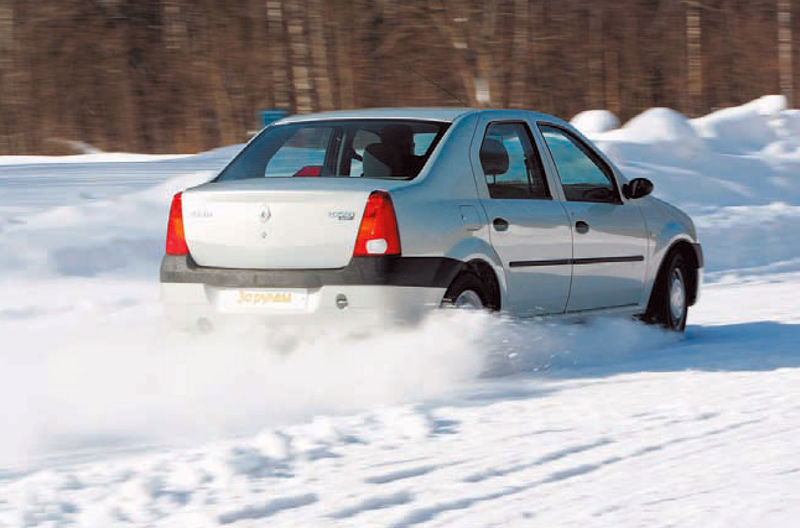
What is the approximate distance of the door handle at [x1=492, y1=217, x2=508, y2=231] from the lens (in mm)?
7867

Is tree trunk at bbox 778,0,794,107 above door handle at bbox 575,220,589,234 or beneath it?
above

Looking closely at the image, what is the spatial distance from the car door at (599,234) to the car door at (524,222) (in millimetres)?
152

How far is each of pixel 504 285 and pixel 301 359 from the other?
51.6 inches

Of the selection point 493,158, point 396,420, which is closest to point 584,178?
point 493,158

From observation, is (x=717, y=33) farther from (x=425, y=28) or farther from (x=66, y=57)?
(x=66, y=57)

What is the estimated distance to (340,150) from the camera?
331 inches

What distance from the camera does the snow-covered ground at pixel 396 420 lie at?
4.99 m

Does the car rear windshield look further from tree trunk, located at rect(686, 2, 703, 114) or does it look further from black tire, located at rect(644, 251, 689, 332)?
tree trunk, located at rect(686, 2, 703, 114)

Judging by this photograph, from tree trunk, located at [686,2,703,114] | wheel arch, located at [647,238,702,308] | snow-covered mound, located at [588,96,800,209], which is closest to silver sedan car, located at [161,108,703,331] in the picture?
wheel arch, located at [647,238,702,308]

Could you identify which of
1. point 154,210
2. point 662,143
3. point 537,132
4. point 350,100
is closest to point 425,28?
point 350,100

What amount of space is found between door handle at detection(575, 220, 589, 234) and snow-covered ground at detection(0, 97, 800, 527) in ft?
1.86

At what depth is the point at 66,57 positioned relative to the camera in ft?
143

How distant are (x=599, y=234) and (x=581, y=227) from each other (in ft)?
0.74

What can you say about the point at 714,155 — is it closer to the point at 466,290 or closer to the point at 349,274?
the point at 466,290
